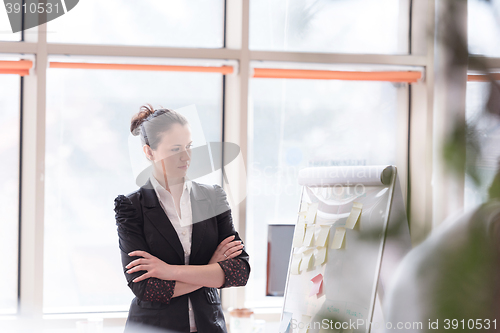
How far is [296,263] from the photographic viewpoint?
2086 millimetres

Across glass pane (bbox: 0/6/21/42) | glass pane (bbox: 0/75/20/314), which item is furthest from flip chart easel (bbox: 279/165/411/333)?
glass pane (bbox: 0/6/21/42)

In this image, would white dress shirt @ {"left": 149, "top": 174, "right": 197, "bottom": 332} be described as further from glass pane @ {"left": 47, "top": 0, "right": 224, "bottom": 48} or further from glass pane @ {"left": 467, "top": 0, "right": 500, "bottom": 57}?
glass pane @ {"left": 467, "top": 0, "right": 500, "bottom": 57}

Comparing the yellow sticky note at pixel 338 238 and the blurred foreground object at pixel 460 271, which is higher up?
the blurred foreground object at pixel 460 271

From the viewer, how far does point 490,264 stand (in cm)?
15

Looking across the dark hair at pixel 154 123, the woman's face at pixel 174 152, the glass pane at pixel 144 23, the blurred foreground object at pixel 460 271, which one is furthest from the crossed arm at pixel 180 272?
the glass pane at pixel 144 23

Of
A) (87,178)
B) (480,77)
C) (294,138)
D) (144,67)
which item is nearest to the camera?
(480,77)

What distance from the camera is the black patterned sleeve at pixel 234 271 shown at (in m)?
1.66

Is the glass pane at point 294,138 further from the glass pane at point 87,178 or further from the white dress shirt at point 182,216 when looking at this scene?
the white dress shirt at point 182,216

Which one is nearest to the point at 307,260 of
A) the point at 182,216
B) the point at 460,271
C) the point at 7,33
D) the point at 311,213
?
the point at 311,213

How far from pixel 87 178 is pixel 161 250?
1227mm

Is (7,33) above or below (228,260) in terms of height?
above

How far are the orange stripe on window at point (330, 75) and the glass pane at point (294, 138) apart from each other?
15 centimetres

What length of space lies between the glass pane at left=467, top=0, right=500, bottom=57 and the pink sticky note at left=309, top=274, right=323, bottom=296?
184cm

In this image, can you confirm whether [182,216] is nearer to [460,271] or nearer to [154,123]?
[154,123]
